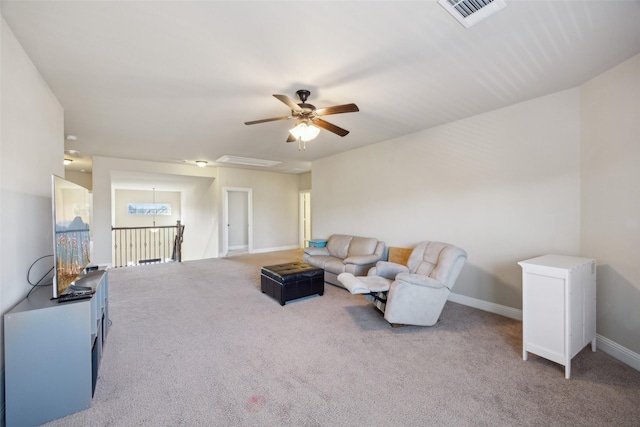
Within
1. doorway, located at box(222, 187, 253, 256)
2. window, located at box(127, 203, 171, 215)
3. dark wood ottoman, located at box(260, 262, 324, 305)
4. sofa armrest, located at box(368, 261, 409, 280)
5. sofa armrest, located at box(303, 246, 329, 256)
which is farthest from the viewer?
window, located at box(127, 203, 171, 215)

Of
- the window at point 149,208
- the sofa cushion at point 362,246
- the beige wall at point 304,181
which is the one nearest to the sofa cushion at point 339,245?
the sofa cushion at point 362,246

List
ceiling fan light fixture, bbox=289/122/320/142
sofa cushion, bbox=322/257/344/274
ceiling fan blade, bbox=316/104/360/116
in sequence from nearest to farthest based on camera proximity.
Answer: ceiling fan blade, bbox=316/104/360/116 → ceiling fan light fixture, bbox=289/122/320/142 → sofa cushion, bbox=322/257/344/274

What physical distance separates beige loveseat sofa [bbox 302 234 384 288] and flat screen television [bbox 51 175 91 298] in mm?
3218

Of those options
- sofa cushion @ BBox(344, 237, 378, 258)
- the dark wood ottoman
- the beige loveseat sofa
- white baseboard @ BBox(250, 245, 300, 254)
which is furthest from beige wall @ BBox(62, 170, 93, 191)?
sofa cushion @ BBox(344, 237, 378, 258)

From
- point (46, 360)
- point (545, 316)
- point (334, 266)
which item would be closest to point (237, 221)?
point (334, 266)

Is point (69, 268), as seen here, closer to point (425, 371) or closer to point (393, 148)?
point (425, 371)

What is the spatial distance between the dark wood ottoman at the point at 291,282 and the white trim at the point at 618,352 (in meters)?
3.08

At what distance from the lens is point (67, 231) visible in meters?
2.02

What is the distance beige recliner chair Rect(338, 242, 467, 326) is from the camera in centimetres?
283

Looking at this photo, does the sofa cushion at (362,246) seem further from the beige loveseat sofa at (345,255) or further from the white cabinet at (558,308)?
the white cabinet at (558,308)

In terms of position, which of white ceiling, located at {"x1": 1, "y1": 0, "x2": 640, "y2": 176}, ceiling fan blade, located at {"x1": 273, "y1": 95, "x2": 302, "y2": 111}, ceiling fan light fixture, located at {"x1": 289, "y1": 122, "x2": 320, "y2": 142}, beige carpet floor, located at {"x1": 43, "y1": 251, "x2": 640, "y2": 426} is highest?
white ceiling, located at {"x1": 1, "y1": 0, "x2": 640, "y2": 176}

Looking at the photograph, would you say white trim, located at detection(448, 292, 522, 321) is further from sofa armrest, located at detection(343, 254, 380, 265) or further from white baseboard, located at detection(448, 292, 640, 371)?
sofa armrest, located at detection(343, 254, 380, 265)

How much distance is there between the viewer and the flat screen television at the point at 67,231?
1.80m

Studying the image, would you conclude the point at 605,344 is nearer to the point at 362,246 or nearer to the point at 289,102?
the point at 362,246
